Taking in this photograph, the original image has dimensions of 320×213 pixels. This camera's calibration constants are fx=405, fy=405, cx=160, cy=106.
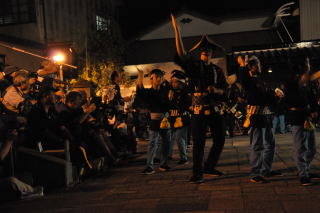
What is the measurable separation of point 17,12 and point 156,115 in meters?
14.9

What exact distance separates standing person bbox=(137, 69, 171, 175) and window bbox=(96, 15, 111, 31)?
60.3 ft

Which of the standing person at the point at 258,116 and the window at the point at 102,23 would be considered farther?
the window at the point at 102,23

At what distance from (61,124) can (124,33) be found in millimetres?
21976

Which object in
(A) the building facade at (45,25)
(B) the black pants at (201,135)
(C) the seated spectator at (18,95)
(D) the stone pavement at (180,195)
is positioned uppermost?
(A) the building facade at (45,25)

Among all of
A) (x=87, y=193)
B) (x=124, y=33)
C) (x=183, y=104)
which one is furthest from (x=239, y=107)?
(x=124, y=33)

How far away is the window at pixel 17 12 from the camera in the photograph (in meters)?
19.7

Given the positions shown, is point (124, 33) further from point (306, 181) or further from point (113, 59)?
point (306, 181)

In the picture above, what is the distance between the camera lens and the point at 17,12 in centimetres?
2008

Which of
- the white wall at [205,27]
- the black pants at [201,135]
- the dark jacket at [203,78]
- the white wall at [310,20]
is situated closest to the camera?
the dark jacket at [203,78]

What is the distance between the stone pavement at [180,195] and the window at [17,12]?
47.3ft

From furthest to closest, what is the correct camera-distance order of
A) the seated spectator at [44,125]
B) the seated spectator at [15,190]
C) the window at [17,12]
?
1. the window at [17,12]
2. the seated spectator at [44,125]
3. the seated spectator at [15,190]

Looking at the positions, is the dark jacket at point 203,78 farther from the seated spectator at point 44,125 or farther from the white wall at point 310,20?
the white wall at point 310,20

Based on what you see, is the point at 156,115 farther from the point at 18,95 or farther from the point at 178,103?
the point at 18,95

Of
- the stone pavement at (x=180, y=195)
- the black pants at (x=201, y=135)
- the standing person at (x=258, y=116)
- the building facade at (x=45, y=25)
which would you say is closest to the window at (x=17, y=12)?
the building facade at (x=45, y=25)
